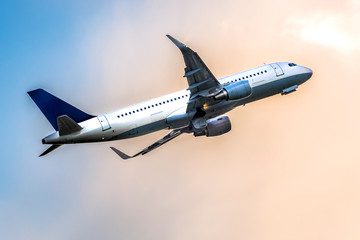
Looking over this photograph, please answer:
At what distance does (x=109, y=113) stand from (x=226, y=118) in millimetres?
12773

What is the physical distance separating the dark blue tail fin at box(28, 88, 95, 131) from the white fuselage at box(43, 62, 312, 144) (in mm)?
1299

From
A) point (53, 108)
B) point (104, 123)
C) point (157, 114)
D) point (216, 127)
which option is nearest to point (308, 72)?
point (216, 127)

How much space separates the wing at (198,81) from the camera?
177 feet

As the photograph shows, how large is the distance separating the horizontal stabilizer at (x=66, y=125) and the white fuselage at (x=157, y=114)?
1.45 ft

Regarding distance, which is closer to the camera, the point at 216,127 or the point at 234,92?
the point at 234,92

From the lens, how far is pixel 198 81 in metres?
56.5

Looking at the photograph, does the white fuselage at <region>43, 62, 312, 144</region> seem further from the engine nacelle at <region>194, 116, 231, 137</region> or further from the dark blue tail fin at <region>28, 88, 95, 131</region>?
the engine nacelle at <region>194, 116, 231, 137</region>

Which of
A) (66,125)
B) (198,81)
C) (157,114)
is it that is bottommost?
(157,114)

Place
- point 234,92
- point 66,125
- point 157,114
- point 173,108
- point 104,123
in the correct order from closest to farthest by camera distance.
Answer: point 66,125
point 104,123
point 234,92
point 157,114
point 173,108

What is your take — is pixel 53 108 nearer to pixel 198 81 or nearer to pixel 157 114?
pixel 157 114

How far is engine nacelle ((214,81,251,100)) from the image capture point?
185 feet

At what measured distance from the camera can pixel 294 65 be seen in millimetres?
64375

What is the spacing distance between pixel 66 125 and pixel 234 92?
52.0ft

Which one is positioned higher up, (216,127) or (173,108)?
(173,108)
